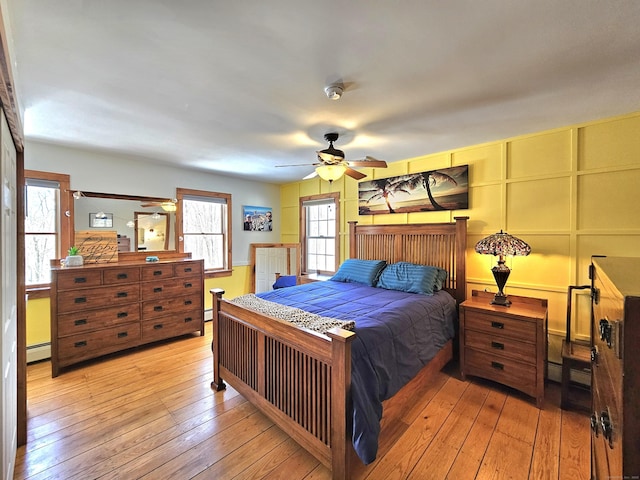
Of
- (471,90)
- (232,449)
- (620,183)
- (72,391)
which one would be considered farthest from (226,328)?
(620,183)

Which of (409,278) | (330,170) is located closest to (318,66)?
(330,170)

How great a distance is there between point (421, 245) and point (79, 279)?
3882mm

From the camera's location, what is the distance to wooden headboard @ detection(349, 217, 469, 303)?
10.4ft

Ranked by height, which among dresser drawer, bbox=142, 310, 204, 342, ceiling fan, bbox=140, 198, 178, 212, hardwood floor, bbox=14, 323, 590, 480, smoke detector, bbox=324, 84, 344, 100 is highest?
smoke detector, bbox=324, 84, 344, 100

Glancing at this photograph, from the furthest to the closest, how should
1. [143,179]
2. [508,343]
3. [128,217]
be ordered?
[143,179]
[128,217]
[508,343]

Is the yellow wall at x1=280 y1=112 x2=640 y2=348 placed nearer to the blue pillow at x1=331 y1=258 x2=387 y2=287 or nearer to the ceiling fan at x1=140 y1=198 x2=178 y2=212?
the blue pillow at x1=331 y1=258 x2=387 y2=287

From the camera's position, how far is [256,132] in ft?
9.08

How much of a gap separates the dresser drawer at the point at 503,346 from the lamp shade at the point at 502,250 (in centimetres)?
36

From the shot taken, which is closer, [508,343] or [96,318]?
[508,343]

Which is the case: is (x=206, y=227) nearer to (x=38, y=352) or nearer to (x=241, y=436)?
(x=38, y=352)

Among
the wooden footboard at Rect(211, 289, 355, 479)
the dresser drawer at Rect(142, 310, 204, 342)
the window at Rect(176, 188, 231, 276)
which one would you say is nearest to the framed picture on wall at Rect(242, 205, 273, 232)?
the window at Rect(176, 188, 231, 276)

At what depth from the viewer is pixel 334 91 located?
1.91 metres

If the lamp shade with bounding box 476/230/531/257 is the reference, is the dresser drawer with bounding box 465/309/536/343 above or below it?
below

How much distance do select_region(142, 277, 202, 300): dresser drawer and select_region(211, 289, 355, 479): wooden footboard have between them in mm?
1534
